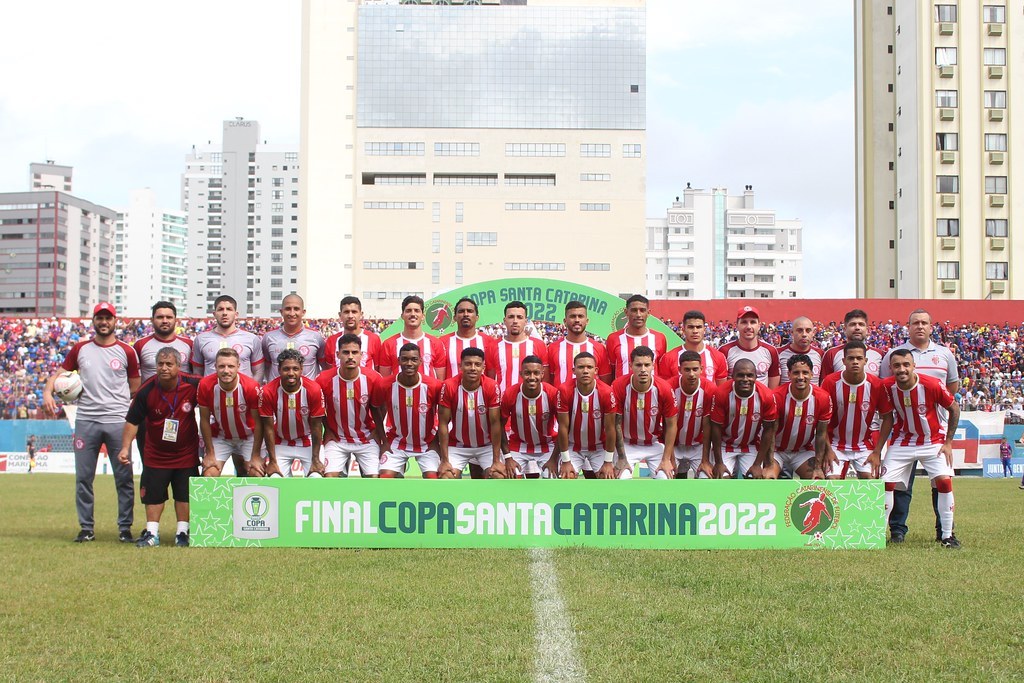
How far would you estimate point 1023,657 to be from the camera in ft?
14.6

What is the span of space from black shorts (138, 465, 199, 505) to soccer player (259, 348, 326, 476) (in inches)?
29.2

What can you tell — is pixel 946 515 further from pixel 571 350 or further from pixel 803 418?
pixel 571 350

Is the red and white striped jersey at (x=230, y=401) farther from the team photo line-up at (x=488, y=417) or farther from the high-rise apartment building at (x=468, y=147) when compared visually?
the high-rise apartment building at (x=468, y=147)

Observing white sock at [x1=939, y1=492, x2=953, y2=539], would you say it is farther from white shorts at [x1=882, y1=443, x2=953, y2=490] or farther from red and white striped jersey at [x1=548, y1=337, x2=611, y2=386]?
red and white striped jersey at [x1=548, y1=337, x2=611, y2=386]

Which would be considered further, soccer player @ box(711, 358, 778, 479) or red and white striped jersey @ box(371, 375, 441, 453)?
red and white striped jersey @ box(371, 375, 441, 453)

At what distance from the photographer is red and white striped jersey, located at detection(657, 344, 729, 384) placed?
31.8ft

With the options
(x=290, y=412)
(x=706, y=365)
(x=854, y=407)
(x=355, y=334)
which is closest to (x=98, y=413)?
(x=290, y=412)

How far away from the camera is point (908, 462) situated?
29.1ft

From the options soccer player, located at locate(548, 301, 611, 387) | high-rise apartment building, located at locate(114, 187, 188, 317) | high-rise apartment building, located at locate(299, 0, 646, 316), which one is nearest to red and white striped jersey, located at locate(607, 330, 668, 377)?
soccer player, located at locate(548, 301, 611, 387)

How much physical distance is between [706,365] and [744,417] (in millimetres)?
1124

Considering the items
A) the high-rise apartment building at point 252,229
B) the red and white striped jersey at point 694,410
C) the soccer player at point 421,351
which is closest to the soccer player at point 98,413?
the soccer player at point 421,351

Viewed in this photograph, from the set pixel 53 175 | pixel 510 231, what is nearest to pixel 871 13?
pixel 510 231

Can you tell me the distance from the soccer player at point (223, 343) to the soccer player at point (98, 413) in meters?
0.68

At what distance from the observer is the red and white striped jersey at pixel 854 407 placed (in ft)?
29.1
